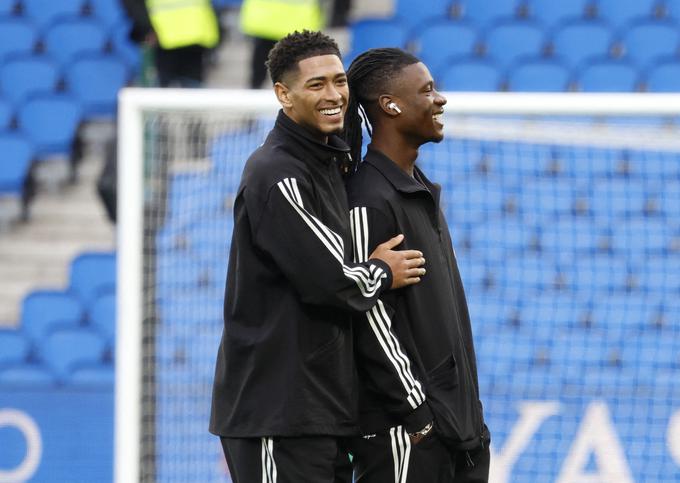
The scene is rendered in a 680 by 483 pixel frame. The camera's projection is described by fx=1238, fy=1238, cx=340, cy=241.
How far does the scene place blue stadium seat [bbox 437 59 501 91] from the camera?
7.29m

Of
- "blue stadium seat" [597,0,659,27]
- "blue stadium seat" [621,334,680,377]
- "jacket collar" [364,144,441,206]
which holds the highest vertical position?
"blue stadium seat" [597,0,659,27]

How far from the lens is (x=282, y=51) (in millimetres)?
2877

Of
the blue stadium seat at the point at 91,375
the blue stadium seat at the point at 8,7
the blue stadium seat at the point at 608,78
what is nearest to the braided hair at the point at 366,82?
the blue stadium seat at the point at 91,375

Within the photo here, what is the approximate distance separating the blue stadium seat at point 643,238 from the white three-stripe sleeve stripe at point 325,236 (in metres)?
2.06

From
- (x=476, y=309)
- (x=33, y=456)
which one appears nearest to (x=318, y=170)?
(x=476, y=309)

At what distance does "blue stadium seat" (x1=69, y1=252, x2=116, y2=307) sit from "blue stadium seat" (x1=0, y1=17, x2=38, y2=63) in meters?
1.86

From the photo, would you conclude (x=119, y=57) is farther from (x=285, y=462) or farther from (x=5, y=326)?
(x=285, y=462)

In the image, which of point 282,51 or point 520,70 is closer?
point 282,51

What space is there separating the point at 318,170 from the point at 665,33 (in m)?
5.25

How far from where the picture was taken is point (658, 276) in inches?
180

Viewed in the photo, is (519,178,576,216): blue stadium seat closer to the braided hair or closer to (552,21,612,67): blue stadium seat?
the braided hair

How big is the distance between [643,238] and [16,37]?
16.7 ft

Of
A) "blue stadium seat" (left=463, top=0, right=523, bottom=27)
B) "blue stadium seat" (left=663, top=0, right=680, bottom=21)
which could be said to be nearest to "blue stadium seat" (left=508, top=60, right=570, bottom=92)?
"blue stadium seat" (left=463, top=0, right=523, bottom=27)

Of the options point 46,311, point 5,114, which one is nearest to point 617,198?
point 46,311
